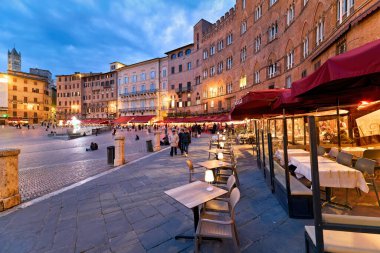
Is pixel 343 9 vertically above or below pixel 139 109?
above

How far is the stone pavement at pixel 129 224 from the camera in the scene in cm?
280

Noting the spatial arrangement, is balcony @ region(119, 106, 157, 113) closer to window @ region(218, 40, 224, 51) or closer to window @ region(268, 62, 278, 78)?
window @ region(218, 40, 224, 51)

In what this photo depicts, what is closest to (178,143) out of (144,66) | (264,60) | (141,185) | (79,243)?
(141,185)

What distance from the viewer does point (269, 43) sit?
20.0 m

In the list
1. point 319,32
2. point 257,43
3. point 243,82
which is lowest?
point 319,32

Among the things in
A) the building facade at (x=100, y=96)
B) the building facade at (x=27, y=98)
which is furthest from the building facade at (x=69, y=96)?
the building facade at (x=27, y=98)

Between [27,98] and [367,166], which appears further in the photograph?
[27,98]

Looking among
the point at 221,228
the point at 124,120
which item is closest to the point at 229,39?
the point at 221,228

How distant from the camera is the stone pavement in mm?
2800

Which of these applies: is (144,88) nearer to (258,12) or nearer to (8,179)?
(258,12)

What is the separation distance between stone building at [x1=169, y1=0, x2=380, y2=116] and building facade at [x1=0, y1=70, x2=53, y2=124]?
54899mm

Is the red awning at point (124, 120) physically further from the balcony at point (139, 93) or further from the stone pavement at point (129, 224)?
the stone pavement at point (129, 224)

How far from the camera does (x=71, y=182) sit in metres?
6.38

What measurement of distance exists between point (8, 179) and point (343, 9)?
14.7 m
